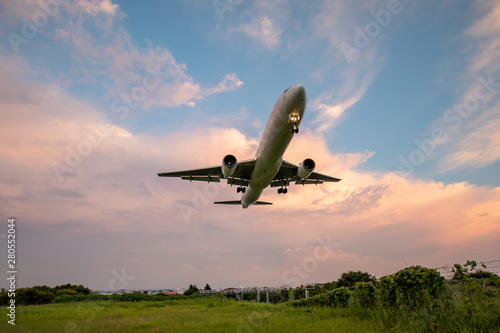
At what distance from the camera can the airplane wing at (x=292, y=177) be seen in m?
25.5

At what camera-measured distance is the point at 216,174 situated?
2583 cm

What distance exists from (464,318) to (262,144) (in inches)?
608

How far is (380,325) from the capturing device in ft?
28.5

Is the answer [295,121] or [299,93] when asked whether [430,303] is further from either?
[299,93]

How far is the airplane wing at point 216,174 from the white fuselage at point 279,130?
1.81 metres

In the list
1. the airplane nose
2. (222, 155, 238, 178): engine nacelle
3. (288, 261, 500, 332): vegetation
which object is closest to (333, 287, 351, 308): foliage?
(288, 261, 500, 332): vegetation

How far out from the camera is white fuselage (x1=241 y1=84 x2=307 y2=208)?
16609 mm

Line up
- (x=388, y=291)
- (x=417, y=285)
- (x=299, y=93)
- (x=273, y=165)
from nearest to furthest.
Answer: (x=417, y=285) < (x=388, y=291) < (x=299, y=93) < (x=273, y=165)

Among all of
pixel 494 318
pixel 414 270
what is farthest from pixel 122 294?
pixel 494 318

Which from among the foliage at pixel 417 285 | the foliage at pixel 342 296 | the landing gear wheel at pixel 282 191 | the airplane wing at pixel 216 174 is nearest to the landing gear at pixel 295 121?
the airplane wing at pixel 216 174

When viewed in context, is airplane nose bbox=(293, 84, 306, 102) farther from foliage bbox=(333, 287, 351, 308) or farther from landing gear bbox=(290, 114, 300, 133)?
foliage bbox=(333, 287, 351, 308)

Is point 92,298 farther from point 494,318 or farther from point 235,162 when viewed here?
point 494,318

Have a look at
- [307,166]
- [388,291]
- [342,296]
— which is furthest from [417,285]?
[307,166]

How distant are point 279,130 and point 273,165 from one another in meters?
3.57
